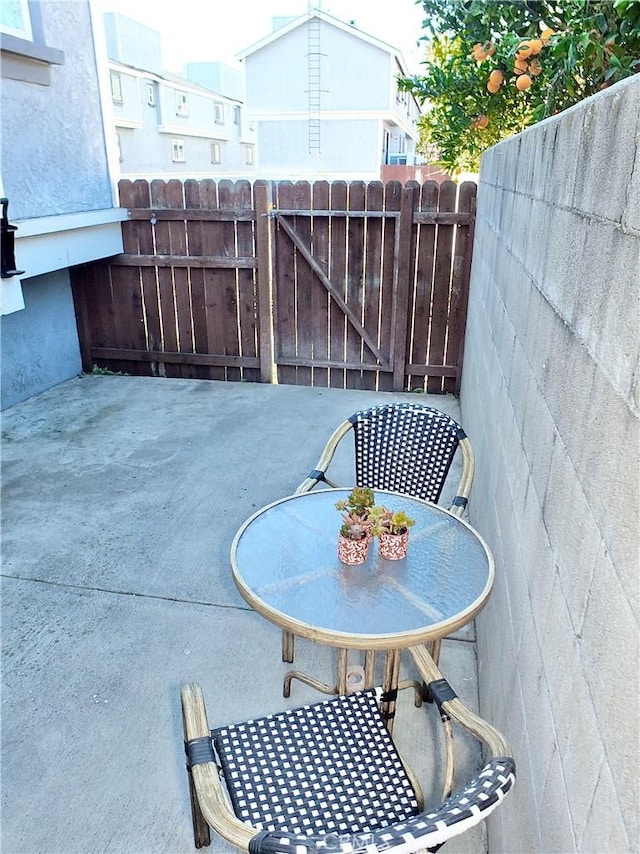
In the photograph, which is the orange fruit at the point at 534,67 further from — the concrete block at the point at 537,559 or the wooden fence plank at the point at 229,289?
the wooden fence plank at the point at 229,289

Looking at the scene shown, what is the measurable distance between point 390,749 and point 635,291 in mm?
1199

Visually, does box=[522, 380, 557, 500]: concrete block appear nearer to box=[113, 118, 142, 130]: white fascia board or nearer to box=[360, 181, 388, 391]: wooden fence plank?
box=[360, 181, 388, 391]: wooden fence plank

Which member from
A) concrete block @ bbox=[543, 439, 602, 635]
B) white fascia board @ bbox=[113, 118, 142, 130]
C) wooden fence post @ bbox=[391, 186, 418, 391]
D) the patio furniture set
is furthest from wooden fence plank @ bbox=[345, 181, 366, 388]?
white fascia board @ bbox=[113, 118, 142, 130]

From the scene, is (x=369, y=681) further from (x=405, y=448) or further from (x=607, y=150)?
(x=607, y=150)

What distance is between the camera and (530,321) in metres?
1.88

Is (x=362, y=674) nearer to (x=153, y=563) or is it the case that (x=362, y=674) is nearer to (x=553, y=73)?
(x=153, y=563)

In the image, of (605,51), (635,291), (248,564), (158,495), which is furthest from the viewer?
(158,495)

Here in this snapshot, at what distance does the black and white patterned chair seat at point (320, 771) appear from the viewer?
1.35m

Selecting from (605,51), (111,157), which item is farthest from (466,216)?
(111,157)

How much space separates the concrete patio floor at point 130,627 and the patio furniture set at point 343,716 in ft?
0.82

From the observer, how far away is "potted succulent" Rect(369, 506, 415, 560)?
1.77 meters

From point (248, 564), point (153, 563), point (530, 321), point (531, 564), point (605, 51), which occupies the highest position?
point (605, 51)

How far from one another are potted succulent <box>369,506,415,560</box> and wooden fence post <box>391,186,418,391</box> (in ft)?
12.0

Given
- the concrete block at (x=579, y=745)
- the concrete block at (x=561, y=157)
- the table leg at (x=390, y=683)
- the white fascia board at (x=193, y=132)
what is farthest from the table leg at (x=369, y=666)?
the white fascia board at (x=193, y=132)
